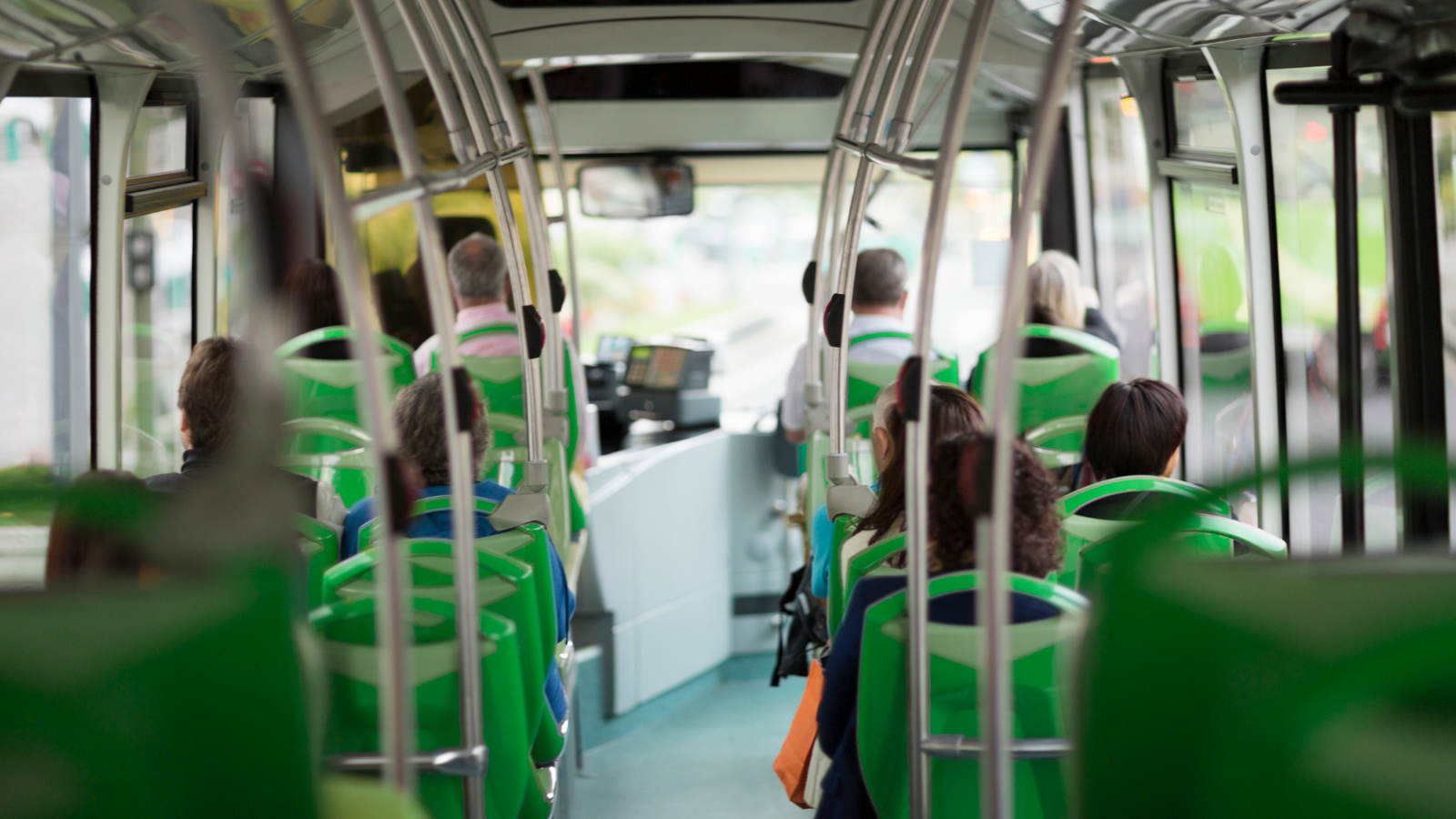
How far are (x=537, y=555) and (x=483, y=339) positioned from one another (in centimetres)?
162

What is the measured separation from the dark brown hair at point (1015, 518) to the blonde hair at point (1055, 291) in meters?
2.14

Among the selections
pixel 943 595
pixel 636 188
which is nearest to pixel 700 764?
pixel 636 188

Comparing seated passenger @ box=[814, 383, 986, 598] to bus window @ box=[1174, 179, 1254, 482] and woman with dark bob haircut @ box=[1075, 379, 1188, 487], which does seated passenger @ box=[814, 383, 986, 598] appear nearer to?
woman with dark bob haircut @ box=[1075, 379, 1188, 487]

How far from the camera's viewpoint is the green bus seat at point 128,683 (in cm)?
118

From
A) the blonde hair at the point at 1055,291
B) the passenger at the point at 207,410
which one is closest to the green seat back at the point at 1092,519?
the passenger at the point at 207,410

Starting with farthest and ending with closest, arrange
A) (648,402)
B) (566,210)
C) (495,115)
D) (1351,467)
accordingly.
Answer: (648,402) < (566,210) < (495,115) < (1351,467)

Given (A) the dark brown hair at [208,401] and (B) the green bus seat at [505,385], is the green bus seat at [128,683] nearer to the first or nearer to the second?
(A) the dark brown hair at [208,401]

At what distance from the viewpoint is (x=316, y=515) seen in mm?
2611

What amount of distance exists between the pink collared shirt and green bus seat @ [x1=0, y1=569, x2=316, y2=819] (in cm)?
231

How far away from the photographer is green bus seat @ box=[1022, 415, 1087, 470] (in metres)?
3.20

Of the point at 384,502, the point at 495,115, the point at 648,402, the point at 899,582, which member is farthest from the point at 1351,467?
the point at 648,402

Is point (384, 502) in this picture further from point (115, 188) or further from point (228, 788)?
point (115, 188)

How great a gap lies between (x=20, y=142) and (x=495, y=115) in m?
1.07

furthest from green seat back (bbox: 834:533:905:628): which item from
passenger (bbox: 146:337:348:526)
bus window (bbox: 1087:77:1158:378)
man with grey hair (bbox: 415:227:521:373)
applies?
bus window (bbox: 1087:77:1158:378)
